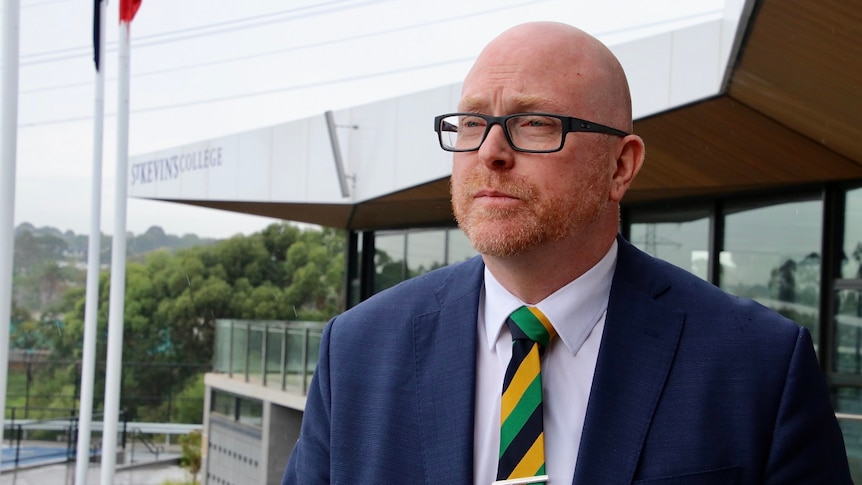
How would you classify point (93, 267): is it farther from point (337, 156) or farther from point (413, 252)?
point (413, 252)

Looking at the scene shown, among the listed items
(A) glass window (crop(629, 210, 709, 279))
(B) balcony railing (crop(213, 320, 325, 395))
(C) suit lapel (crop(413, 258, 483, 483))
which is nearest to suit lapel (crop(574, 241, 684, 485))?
(C) suit lapel (crop(413, 258, 483, 483))

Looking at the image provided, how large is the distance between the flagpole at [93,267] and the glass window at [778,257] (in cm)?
916

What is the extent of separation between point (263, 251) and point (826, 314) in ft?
204

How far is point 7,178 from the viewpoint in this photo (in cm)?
1003

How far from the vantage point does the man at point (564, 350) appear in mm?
1703

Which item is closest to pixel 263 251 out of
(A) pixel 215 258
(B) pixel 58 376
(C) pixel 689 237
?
(A) pixel 215 258

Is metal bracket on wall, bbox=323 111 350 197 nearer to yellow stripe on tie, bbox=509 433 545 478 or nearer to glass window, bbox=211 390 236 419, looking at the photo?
glass window, bbox=211 390 236 419

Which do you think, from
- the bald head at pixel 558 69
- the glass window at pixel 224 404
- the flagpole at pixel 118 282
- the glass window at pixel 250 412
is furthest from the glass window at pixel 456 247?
the bald head at pixel 558 69

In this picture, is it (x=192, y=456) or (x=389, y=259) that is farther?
(x=192, y=456)

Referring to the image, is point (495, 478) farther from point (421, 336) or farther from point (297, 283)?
point (297, 283)

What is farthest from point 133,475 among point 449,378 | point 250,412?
point 449,378

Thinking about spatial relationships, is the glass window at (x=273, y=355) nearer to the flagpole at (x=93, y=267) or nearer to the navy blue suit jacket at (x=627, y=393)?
the flagpole at (x=93, y=267)

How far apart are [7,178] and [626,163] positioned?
935 cm

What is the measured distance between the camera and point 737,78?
7336mm
